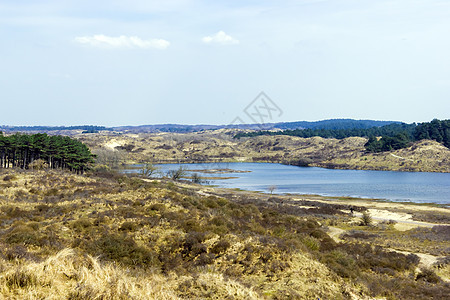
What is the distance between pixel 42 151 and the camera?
64750 mm

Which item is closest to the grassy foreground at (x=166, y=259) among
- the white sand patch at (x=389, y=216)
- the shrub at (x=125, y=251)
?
the shrub at (x=125, y=251)

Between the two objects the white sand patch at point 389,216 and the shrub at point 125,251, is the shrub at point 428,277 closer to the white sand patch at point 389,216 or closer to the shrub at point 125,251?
the shrub at point 125,251

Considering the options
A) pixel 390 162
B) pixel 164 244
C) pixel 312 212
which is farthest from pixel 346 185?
pixel 164 244

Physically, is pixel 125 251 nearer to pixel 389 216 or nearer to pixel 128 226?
pixel 128 226

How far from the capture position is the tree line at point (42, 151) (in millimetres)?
64812

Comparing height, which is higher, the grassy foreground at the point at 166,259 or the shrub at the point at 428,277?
the grassy foreground at the point at 166,259

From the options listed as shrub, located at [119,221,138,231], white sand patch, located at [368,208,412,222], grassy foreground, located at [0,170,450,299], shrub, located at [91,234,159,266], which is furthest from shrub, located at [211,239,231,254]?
white sand patch, located at [368,208,412,222]

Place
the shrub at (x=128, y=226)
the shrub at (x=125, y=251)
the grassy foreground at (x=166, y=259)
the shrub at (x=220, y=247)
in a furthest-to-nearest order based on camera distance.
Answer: the shrub at (x=128, y=226), the shrub at (x=220, y=247), the shrub at (x=125, y=251), the grassy foreground at (x=166, y=259)

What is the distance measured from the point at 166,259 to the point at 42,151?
187 feet

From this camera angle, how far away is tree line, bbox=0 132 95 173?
213 feet

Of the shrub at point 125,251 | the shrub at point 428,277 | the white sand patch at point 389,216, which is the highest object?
the shrub at point 125,251

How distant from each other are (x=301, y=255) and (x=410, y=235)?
79.1 ft

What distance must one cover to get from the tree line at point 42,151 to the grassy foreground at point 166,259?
40.5m

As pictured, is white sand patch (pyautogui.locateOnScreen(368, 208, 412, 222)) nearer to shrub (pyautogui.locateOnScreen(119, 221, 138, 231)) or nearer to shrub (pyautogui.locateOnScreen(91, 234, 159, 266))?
shrub (pyautogui.locateOnScreen(119, 221, 138, 231))
